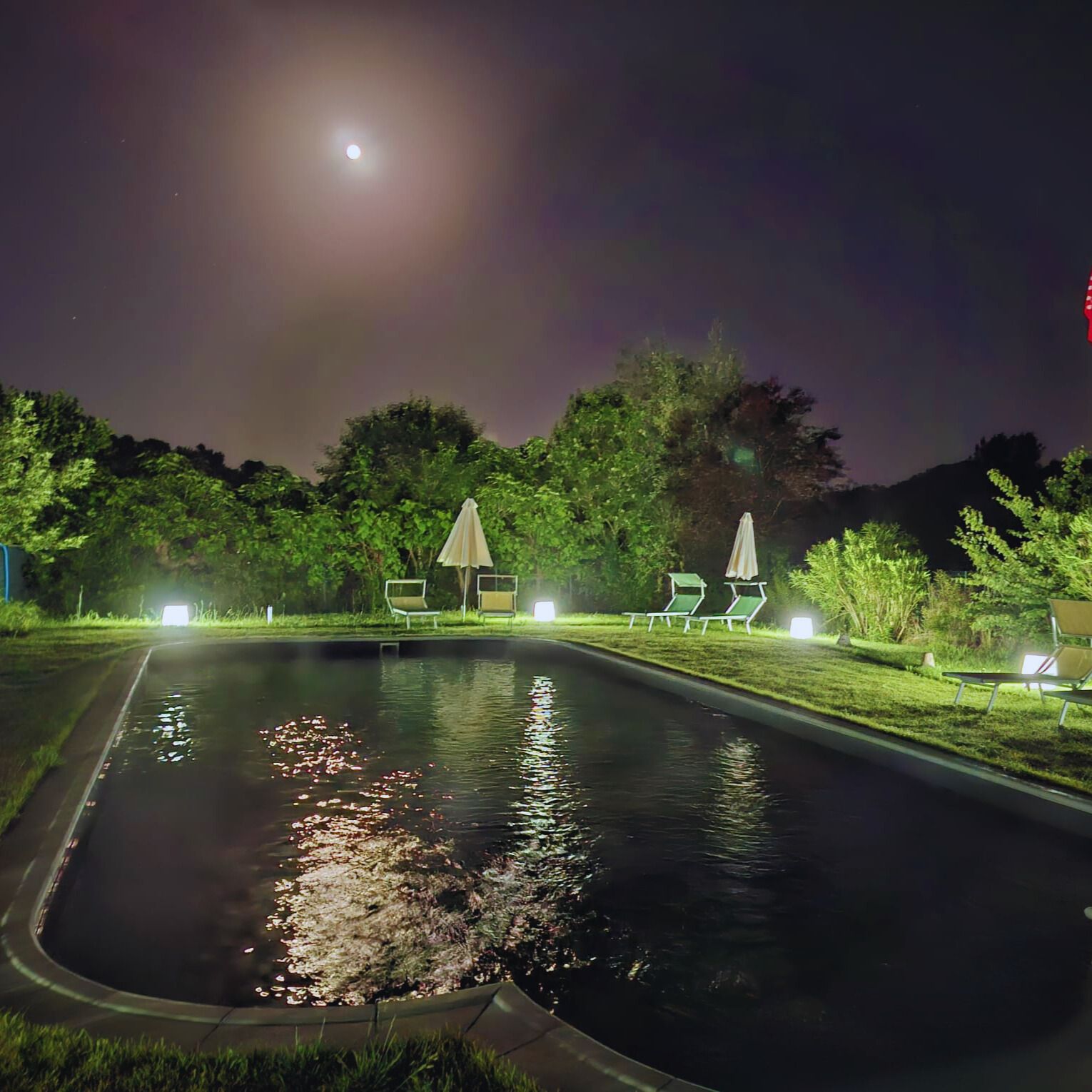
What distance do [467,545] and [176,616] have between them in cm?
521

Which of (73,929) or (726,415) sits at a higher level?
(726,415)

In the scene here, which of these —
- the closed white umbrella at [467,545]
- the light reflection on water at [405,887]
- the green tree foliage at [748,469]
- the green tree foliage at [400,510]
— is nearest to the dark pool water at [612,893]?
the light reflection on water at [405,887]

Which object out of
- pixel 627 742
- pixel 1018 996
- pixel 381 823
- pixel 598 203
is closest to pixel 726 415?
pixel 598 203

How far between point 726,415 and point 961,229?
632 centimetres

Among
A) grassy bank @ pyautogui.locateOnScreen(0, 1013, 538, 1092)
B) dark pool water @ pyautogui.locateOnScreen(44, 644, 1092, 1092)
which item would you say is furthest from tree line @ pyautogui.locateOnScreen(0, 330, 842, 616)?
grassy bank @ pyautogui.locateOnScreen(0, 1013, 538, 1092)

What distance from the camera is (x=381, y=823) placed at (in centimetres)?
504

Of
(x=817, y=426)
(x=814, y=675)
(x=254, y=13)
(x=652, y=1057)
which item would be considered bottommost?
(x=652, y=1057)

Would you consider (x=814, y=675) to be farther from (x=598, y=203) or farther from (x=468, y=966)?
(x=598, y=203)

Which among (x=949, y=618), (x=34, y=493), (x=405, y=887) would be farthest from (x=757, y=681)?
(x=34, y=493)

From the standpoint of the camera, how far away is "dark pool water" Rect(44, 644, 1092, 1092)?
297 centimetres

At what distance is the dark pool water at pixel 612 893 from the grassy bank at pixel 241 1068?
63cm

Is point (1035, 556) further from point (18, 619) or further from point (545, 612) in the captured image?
point (18, 619)

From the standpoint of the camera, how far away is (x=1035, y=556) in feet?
36.5

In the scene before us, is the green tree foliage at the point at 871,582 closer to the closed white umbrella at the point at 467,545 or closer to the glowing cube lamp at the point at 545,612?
the glowing cube lamp at the point at 545,612
